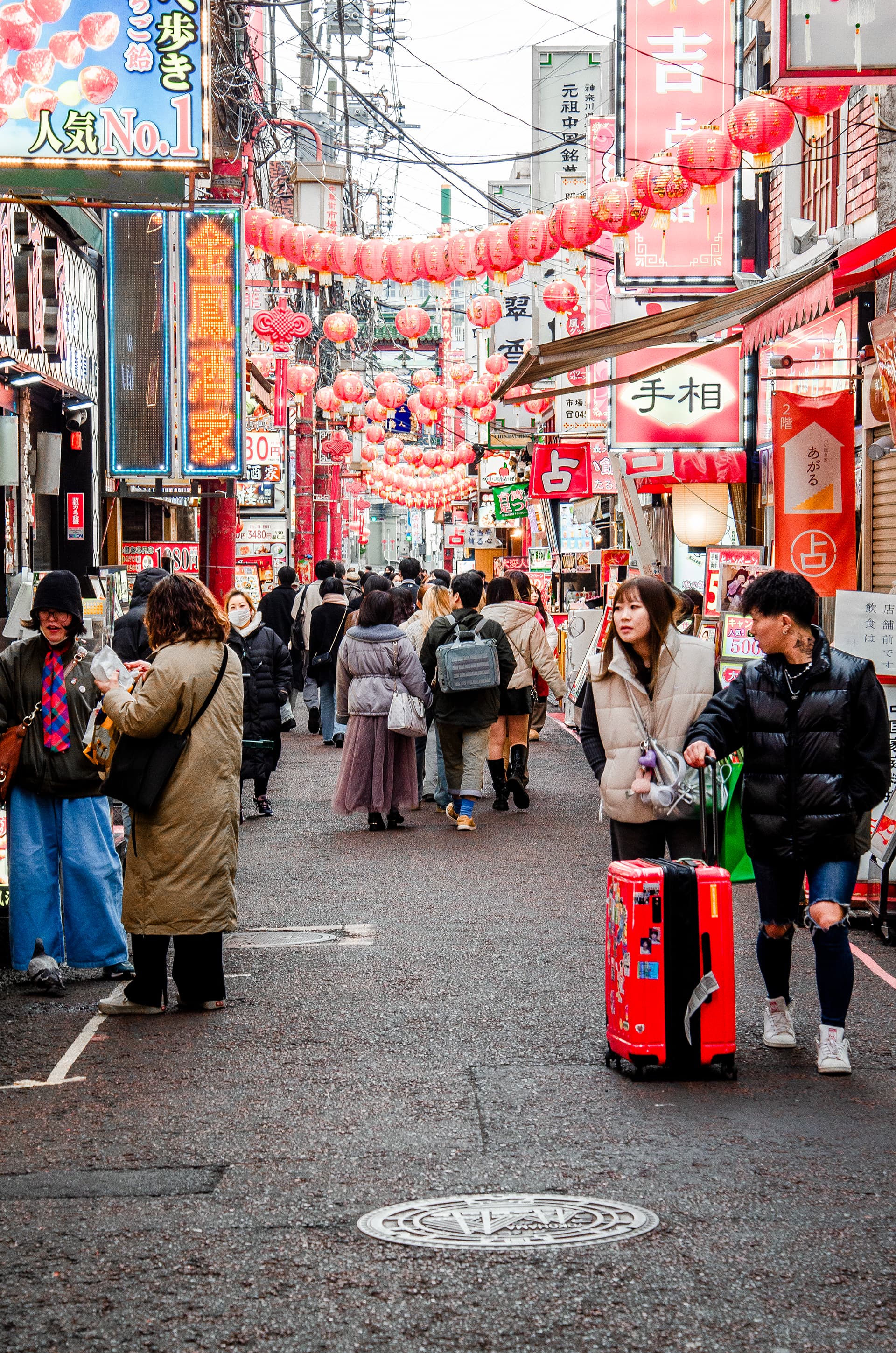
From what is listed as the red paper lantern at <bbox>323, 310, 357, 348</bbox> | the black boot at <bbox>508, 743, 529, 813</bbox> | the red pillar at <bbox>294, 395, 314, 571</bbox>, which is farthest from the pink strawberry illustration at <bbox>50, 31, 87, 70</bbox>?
the red pillar at <bbox>294, 395, 314, 571</bbox>

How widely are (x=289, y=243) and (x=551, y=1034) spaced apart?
36.6 ft

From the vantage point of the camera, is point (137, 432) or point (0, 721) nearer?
point (0, 721)

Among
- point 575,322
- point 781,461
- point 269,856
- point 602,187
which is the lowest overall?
point 269,856

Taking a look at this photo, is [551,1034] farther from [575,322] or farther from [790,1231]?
[575,322]

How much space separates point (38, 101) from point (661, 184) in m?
5.38

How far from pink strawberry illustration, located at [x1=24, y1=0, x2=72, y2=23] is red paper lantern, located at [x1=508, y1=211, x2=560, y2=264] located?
633 centimetres

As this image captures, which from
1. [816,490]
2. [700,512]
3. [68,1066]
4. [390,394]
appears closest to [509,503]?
[390,394]

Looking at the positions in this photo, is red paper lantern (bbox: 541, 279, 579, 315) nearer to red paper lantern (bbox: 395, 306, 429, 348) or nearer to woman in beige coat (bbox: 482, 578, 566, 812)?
red paper lantern (bbox: 395, 306, 429, 348)

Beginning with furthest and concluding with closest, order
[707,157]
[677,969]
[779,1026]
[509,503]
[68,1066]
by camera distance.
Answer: [509,503], [707,157], [779,1026], [68,1066], [677,969]

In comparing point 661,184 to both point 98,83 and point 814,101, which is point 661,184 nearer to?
point 814,101

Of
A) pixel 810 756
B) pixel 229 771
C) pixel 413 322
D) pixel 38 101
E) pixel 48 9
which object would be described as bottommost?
pixel 229 771

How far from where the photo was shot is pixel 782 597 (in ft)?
19.4

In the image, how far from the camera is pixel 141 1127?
530cm

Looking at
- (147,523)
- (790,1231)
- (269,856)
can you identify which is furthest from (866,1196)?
(147,523)
